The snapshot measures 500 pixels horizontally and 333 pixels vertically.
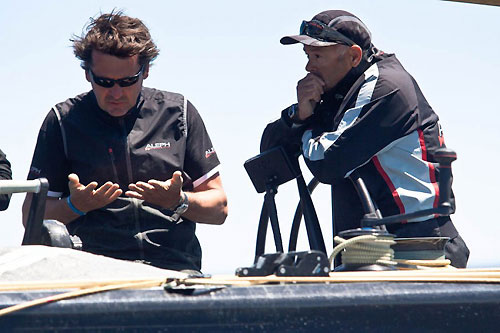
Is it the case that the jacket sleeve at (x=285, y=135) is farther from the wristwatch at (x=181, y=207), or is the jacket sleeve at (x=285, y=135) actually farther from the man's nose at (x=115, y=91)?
the man's nose at (x=115, y=91)

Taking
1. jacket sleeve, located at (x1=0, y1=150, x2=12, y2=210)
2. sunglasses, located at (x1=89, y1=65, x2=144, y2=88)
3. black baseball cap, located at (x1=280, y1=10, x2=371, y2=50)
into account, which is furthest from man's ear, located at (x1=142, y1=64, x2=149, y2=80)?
jacket sleeve, located at (x1=0, y1=150, x2=12, y2=210)

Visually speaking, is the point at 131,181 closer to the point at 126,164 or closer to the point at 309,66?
the point at 126,164

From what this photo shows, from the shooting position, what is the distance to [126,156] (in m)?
4.02

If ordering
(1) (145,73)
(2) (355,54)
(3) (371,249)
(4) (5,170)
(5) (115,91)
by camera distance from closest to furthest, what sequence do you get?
(3) (371,249), (2) (355,54), (5) (115,91), (1) (145,73), (4) (5,170)

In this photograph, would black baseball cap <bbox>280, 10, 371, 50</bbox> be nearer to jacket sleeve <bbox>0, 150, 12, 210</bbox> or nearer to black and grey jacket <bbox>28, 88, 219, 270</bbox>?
black and grey jacket <bbox>28, 88, 219, 270</bbox>

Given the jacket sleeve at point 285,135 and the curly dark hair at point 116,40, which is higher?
the curly dark hair at point 116,40

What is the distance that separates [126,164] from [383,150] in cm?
129

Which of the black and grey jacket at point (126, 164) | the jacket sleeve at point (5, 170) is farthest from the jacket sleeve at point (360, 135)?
the jacket sleeve at point (5, 170)

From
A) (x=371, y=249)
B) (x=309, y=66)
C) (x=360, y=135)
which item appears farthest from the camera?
(x=309, y=66)

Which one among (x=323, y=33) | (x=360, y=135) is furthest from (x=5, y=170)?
(x=360, y=135)

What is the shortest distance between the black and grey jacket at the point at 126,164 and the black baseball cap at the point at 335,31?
0.80 meters

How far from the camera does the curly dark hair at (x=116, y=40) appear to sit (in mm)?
3973

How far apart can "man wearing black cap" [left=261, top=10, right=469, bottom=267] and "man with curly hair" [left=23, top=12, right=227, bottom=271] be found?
0.51 meters

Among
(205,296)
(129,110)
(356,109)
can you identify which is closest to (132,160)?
(129,110)
